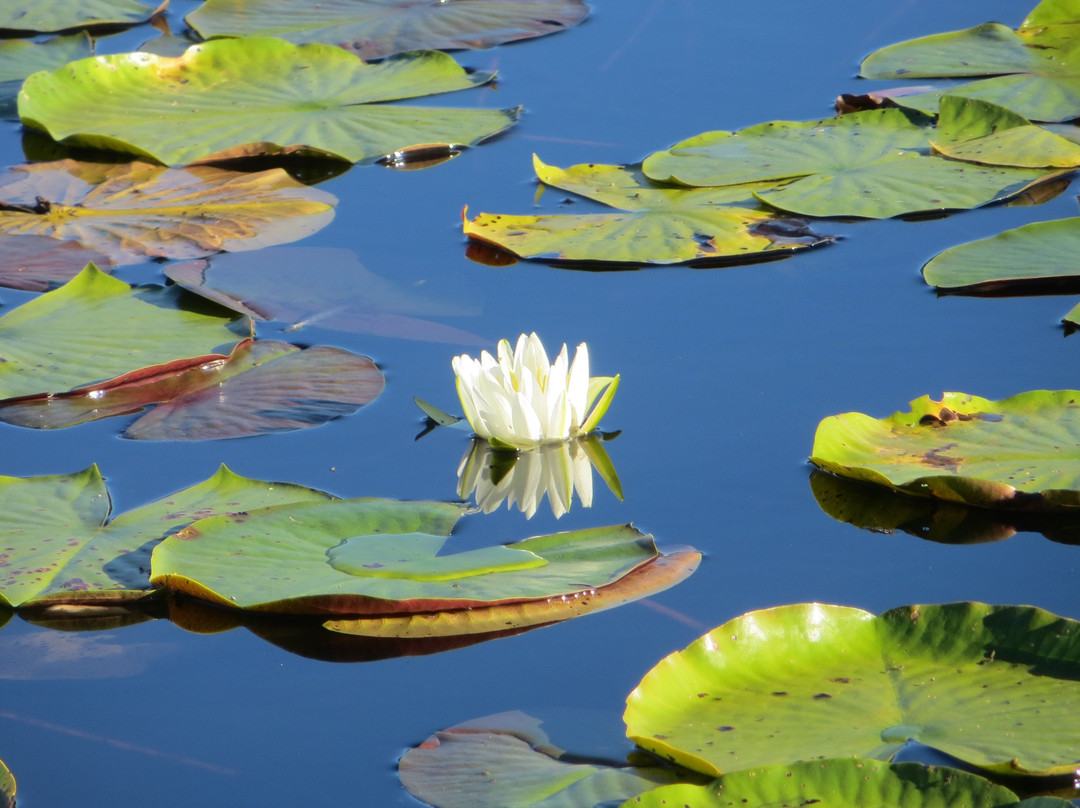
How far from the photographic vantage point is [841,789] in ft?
4.28

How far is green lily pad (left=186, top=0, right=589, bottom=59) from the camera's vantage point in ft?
14.0

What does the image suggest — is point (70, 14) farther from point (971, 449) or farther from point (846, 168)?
point (971, 449)

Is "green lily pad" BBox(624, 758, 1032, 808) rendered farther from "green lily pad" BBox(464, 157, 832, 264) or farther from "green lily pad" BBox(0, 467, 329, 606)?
"green lily pad" BBox(464, 157, 832, 264)

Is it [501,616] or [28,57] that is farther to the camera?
[28,57]

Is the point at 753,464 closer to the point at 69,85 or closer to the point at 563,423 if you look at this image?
the point at 563,423

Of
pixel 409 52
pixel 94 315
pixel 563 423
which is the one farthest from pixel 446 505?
pixel 409 52

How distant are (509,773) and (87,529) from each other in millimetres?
884

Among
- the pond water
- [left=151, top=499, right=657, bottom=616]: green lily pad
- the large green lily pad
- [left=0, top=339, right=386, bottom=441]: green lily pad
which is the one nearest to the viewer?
the pond water

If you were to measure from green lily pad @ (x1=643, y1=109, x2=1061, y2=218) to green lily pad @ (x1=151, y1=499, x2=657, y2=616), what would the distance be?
1.40 metres

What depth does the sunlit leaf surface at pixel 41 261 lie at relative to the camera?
2.85m

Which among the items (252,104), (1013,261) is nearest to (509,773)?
(1013,261)

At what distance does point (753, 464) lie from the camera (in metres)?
2.09

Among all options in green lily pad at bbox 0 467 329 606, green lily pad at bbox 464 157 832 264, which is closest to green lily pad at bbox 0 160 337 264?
green lily pad at bbox 464 157 832 264

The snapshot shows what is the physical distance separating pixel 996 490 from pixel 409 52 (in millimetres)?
2703
